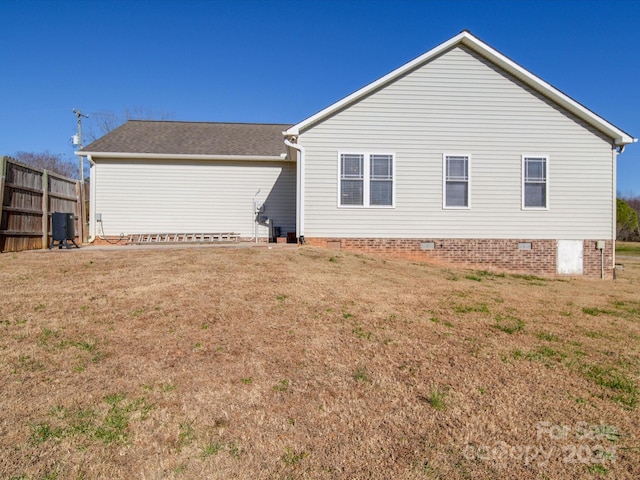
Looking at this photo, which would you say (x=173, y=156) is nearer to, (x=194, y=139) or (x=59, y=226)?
(x=194, y=139)

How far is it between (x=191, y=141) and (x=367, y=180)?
7.19m

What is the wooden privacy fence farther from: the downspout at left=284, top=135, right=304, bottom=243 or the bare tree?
the bare tree

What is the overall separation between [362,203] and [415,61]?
4.18 m

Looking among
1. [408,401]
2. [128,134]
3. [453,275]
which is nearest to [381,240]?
[453,275]

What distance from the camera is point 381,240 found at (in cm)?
1172

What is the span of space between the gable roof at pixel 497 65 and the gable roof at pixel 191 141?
2.77m

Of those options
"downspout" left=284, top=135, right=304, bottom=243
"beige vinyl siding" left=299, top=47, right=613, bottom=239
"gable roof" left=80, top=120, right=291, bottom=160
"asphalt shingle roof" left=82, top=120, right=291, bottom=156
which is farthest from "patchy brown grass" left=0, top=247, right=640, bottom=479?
"asphalt shingle roof" left=82, top=120, right=291, bottom=156

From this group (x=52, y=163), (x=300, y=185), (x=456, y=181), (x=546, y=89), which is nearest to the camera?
(x=546, y=89)

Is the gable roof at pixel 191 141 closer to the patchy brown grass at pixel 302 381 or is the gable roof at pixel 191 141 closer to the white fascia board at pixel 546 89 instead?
the white fascia board at pixel 546 89

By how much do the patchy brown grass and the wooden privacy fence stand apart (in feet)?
8.93

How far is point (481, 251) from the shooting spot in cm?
1185

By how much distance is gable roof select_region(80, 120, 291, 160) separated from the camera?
13.8m

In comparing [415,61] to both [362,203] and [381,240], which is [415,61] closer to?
[362,203]

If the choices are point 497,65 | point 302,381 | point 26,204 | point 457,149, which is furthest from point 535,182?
point 26,204
